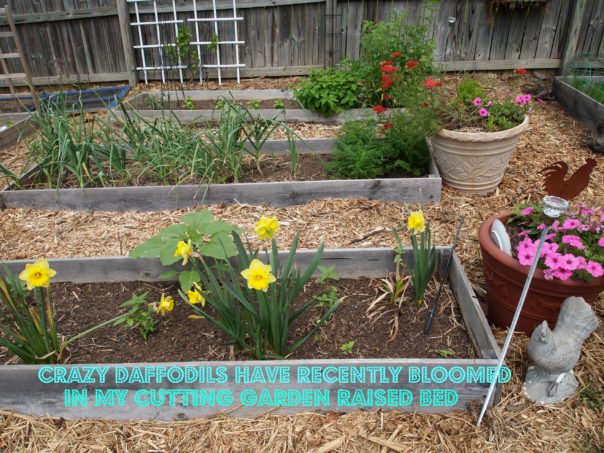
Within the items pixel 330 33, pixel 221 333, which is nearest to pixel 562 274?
pixel 221 333

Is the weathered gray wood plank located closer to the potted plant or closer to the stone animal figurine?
the potted plant

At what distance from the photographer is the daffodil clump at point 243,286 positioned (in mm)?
1634

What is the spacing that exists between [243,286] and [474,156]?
194 cm

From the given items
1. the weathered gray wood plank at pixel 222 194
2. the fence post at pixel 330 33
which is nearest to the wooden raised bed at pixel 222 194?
the weathered gray wood plank at pixel 222 194

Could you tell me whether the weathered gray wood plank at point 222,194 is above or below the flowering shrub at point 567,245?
below

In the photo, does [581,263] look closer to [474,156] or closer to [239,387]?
[239,387]

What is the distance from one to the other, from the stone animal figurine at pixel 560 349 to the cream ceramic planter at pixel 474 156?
5.00 feet

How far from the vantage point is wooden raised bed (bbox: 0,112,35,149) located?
14.3ft

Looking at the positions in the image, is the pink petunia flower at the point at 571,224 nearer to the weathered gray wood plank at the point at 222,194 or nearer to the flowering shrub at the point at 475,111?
the weathered gray wood plank at the point at 222,194

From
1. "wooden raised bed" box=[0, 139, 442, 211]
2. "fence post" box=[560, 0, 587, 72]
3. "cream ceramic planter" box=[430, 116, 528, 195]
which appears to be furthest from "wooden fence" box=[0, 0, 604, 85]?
"wooden raised bed" box=[0, 139, 442, 211]

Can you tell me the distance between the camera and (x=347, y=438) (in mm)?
1627

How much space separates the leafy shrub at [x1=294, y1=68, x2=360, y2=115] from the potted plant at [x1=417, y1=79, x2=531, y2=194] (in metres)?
1.13

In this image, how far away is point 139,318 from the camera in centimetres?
193

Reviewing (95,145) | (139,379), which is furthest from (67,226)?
(139,379)
